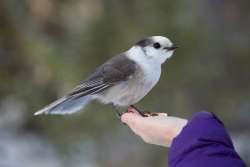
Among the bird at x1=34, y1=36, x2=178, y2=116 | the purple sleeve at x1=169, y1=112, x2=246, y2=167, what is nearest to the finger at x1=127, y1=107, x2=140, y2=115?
the bird at x1=34, y1=36, x2=178, y2=116

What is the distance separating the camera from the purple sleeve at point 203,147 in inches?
52.1

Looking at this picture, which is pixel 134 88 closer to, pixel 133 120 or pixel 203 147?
pixel 133 120

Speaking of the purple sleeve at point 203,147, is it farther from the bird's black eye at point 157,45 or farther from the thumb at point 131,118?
the bird's black eye at point 157,45

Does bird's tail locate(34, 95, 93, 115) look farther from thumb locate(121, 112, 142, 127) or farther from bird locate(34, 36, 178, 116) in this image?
thumb locate(121, 112, 142, 127)

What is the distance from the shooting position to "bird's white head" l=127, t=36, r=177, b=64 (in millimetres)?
1980

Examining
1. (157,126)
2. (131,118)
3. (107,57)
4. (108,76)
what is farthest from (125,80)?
(107,57)

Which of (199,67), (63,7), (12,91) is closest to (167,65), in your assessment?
(199,67)

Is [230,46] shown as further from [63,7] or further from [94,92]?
[94,92]

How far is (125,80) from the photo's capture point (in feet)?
6.68

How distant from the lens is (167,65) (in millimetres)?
3373

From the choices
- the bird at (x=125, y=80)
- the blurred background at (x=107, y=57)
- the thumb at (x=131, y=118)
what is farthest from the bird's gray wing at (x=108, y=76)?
the blurred background at (x=107, y=57)

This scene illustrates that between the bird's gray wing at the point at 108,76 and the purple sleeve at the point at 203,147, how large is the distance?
589 millimetres

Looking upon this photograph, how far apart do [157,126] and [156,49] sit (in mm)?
329

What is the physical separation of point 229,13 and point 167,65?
989 millimetres
